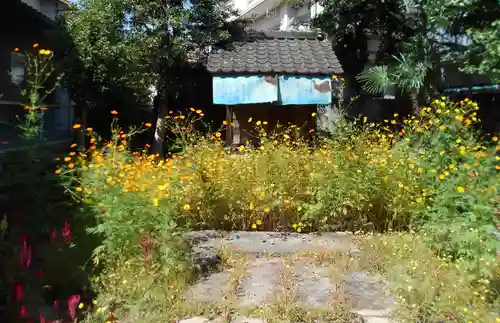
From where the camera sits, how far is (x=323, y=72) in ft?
33.6

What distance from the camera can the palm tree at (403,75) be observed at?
9.40 m

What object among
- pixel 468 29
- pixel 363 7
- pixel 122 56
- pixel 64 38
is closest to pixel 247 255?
pixel 468 29

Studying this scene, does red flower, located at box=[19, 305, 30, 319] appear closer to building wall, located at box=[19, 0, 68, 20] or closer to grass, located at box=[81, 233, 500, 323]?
grass, located at box=[81, 233, 500, 323]

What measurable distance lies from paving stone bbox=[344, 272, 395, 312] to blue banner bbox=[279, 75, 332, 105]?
681cm

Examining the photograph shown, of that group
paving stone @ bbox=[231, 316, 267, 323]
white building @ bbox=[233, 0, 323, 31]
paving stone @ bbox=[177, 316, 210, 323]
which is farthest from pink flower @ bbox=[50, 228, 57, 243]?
white building @ bbox=[233, 0, 323, 31]

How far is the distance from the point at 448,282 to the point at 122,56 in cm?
872

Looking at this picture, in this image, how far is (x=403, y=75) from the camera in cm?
962

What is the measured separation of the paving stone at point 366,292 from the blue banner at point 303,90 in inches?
268

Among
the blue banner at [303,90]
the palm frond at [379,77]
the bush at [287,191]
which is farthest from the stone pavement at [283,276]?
the palm frond at [379,77]

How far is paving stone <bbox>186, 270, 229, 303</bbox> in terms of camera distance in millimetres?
3363

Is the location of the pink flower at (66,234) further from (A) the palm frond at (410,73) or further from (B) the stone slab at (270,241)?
(A) the palm frond at (410,73)

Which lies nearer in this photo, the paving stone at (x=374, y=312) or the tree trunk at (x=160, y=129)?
the paving stone at (x=374, y=312)

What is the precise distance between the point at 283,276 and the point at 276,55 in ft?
26.0

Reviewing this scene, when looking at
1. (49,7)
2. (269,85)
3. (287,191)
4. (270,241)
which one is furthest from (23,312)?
(49,7)
